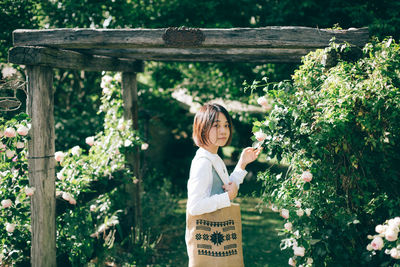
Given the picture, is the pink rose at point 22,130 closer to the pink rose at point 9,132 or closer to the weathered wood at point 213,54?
the pink rose at point 9,132

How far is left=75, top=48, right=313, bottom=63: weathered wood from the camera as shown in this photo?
4.21 metres

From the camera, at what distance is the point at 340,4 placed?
23.5 feet

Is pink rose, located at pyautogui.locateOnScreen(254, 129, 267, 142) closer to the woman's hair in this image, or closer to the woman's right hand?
the woman's hair

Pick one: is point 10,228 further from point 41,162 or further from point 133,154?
point 133,154

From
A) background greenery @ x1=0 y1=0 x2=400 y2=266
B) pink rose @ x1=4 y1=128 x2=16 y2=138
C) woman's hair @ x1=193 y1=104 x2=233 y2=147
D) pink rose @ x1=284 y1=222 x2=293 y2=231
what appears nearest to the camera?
woman's hair @ x1=193 y1=104 x2=233 y2=147

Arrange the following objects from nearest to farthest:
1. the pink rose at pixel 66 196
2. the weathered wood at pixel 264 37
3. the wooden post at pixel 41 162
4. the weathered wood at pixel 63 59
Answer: the weathered wood at pixel 264 37 < the weathered wood at pixel 63 59 < the wooden post at pixel 41 162 < the pink rose at pixel 66 196

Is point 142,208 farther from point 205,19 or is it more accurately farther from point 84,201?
point 205,19

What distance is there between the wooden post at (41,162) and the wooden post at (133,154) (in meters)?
1.53

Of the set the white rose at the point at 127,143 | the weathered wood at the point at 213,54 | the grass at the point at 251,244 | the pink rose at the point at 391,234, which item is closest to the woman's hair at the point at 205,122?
the pink rose at the point at 391,234

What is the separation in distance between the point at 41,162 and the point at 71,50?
1.19 metres

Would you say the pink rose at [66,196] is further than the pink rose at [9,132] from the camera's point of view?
Yes

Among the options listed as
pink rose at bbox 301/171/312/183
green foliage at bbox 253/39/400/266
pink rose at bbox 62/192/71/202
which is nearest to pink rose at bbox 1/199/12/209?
pink rose at bbox 62/192/71/202

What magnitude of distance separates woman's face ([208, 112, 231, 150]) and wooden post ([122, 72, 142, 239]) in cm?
265

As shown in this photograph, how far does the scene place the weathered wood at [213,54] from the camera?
13.8 feet
